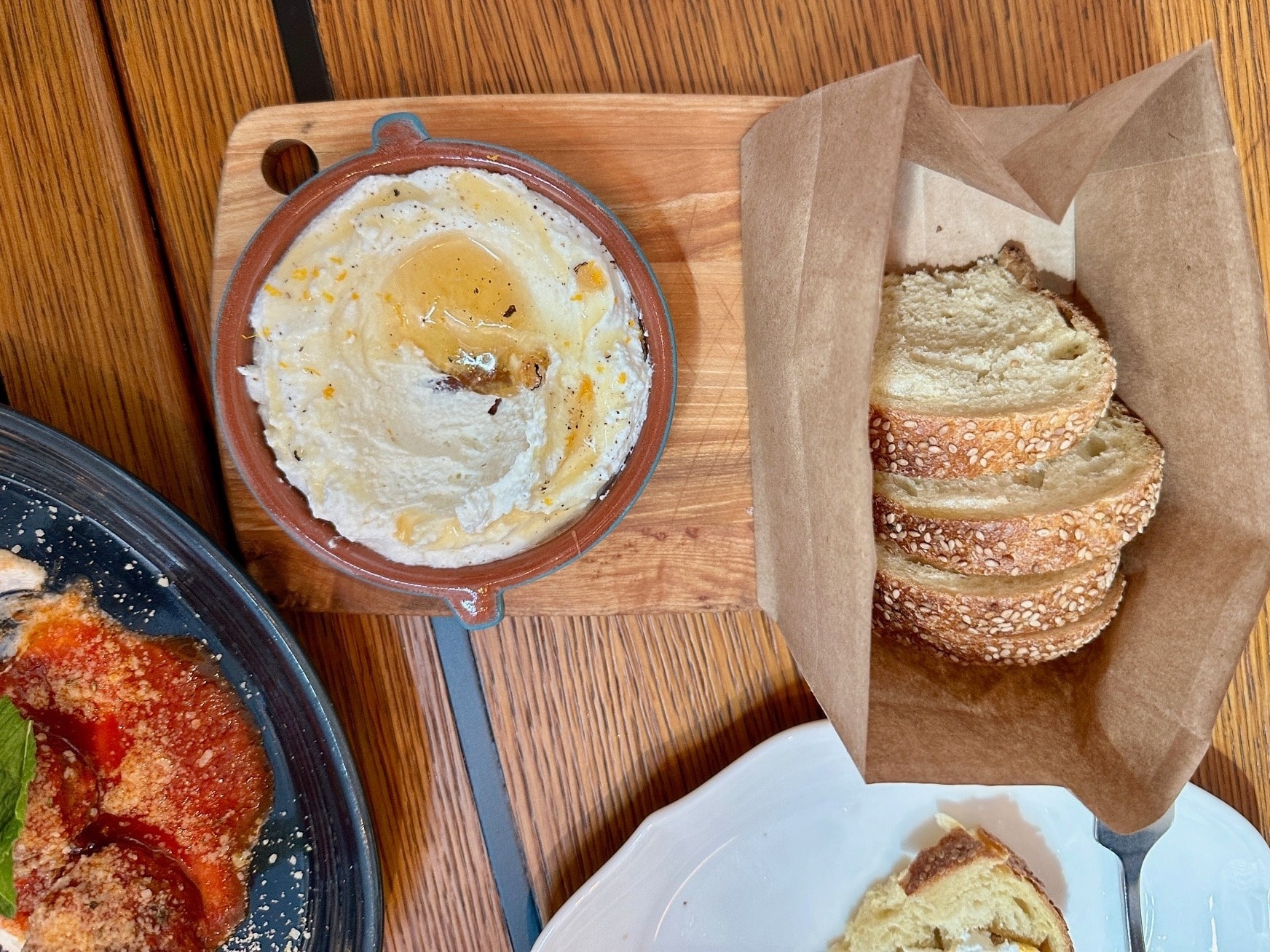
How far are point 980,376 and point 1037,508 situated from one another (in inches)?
7.6

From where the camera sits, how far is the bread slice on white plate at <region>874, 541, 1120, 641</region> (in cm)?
110

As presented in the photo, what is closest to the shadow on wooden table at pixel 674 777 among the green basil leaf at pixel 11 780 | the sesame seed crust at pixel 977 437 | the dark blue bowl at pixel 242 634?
the dark blue bowl at pixel 242 634

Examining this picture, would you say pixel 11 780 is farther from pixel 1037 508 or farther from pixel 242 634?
pixel 1037 508

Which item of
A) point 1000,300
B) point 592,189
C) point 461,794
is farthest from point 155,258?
point 1000,300

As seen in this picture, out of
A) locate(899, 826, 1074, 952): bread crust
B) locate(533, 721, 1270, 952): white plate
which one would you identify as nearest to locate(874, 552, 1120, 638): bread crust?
locate(533, 721, 1270, 952): white plate

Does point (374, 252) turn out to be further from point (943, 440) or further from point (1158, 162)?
point (1158, 162)

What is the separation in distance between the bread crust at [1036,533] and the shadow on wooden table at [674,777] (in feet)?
1.19

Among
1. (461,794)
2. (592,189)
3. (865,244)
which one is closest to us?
(865,244)

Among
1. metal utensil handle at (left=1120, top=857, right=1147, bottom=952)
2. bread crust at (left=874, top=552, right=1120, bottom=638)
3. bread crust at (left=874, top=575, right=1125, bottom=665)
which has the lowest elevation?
metal utensil handle at (left=1120, top=857, right=1147, bottom=952)

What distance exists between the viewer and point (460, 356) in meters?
1.19

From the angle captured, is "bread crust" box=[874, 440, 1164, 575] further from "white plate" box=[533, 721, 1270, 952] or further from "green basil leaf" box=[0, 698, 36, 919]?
"green basil leaf" box=[0, 698, 36, 919]

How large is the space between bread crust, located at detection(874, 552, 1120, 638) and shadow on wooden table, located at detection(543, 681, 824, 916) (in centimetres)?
29

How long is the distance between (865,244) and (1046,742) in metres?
0.73

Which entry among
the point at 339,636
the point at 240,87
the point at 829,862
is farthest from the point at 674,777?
the point at 240,87
